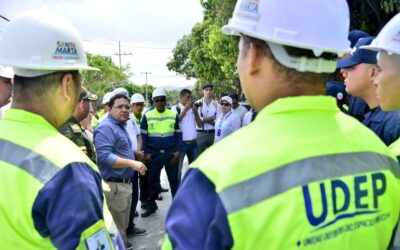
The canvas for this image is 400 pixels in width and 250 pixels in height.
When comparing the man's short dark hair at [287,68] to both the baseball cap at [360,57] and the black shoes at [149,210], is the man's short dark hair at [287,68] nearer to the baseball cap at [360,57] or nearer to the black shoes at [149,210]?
the baseball cap at [360,57]

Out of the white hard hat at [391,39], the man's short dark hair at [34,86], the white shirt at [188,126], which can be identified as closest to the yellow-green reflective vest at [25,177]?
the man's short dark hair at [34,86]

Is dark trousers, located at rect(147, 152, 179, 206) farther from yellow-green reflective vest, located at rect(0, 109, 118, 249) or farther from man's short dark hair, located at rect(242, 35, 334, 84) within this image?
man's short dark hair, located at rect(242, 35, 334, 84)

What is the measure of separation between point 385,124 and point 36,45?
2215 mm

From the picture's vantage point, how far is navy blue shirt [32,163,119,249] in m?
1.31

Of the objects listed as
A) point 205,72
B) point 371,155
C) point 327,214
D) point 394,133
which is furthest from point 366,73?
point 205,72

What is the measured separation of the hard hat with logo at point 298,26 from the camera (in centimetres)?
112

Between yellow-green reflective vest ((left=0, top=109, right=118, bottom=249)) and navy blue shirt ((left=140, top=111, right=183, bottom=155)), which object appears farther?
navy blue shirt ((left=140, top=111, right=183, bottom=155))

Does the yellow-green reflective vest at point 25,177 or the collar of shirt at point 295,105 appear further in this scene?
the yellow-green reflective vest at point 25,177

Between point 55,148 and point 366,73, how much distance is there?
2.22 m

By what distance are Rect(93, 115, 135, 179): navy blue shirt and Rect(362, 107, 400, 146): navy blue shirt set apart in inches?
106

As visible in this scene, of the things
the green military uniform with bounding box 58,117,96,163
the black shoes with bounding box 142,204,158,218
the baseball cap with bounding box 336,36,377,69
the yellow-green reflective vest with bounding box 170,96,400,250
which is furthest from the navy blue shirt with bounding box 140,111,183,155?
the yellow-green reflective vest with bounding box 170,96,400,250

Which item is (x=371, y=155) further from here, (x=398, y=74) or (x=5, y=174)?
(x=5, y=174)

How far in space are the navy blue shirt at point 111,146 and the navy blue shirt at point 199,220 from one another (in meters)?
3.30

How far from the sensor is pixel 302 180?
1072mm
